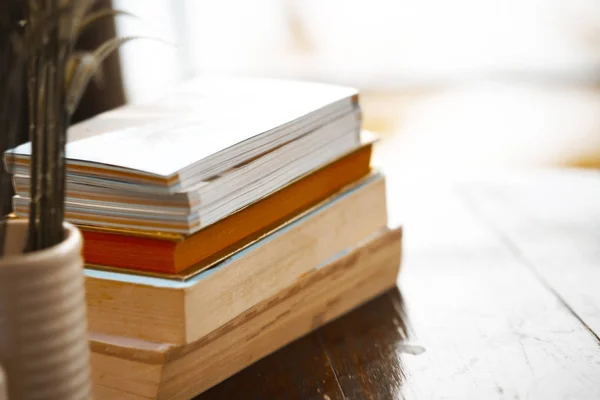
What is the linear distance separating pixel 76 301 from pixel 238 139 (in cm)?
24

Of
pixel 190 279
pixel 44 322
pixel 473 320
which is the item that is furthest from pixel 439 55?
pixel 44 322

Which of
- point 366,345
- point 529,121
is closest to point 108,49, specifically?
point 366,345

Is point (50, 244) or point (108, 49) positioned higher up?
point (108, 49)

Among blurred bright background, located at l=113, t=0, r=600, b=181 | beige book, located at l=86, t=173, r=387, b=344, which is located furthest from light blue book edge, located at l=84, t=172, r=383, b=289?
blurred bright background, located at l=113, t=0, r=600, b=181

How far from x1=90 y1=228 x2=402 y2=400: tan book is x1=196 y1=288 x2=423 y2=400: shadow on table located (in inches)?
0.5

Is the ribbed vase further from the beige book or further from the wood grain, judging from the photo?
the wood grain

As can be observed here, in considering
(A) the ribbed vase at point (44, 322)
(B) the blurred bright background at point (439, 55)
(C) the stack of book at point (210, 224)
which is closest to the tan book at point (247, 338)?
(C) the stack of book at point (210, 224)

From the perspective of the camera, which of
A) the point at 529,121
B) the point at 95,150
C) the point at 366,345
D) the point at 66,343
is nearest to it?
the point at 66,343

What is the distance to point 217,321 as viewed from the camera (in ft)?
2.48

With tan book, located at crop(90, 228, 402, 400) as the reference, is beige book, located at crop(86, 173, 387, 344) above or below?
above

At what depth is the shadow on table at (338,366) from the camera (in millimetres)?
780

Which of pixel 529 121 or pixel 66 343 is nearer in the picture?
pixel 66 343

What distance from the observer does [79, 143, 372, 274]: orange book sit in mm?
713

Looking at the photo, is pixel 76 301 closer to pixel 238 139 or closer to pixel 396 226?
pixel 238 139
